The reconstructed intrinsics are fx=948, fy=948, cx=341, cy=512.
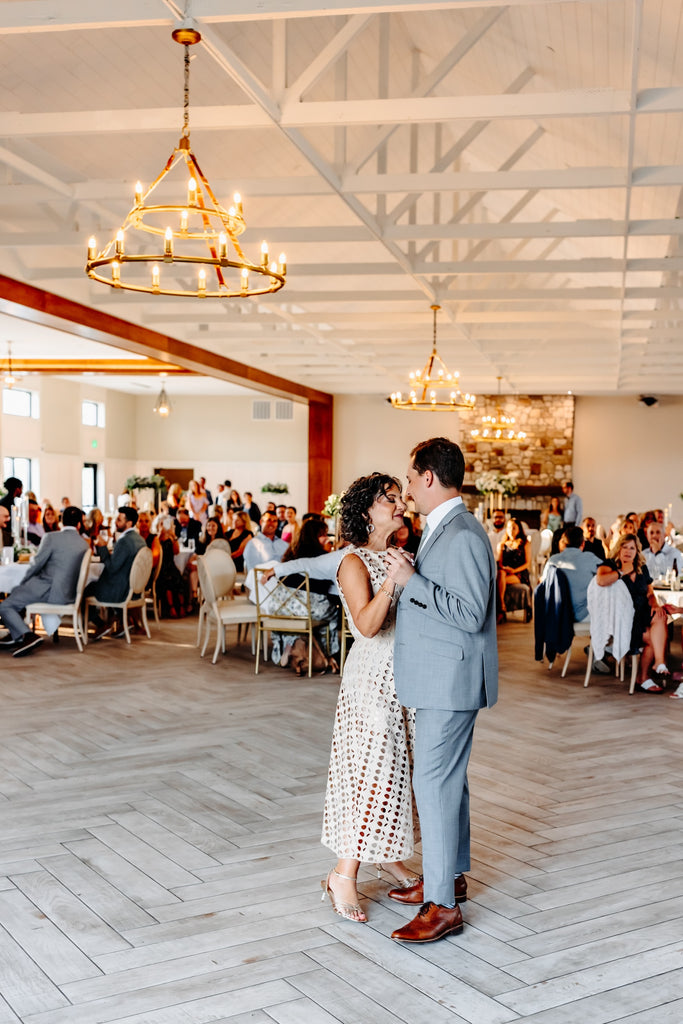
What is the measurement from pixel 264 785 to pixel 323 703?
1.80m

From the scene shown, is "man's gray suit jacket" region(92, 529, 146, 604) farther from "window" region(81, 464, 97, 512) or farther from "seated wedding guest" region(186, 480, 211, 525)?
"window" region(81, 464, 97, 512)

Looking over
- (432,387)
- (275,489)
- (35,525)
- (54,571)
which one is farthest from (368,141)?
(275,489)

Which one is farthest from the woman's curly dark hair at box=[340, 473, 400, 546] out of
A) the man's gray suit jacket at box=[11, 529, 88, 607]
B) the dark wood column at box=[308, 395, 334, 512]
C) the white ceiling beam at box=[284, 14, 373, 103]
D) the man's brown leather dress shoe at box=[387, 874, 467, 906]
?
the dark wood column at box=[308, 395, 334, 512]

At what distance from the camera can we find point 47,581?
8180 millimetres

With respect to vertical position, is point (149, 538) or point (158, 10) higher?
point (158, 10)

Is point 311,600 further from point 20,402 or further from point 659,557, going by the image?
point 20,402

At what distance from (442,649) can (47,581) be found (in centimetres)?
607

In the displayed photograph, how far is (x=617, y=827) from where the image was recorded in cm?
409

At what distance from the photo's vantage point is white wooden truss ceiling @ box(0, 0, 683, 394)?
4750 millimetres

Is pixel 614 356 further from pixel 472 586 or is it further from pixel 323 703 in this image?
pixel 472 586

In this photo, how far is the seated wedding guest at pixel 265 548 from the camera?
8.40m

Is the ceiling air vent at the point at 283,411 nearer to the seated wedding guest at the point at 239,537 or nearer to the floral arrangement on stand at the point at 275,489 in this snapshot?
the floral arrangement on stand at the point at 275,489

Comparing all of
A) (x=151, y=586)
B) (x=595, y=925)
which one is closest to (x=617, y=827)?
(x=595, y=925)

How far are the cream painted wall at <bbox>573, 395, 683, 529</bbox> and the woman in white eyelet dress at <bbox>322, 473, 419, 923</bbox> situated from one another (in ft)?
55.4
